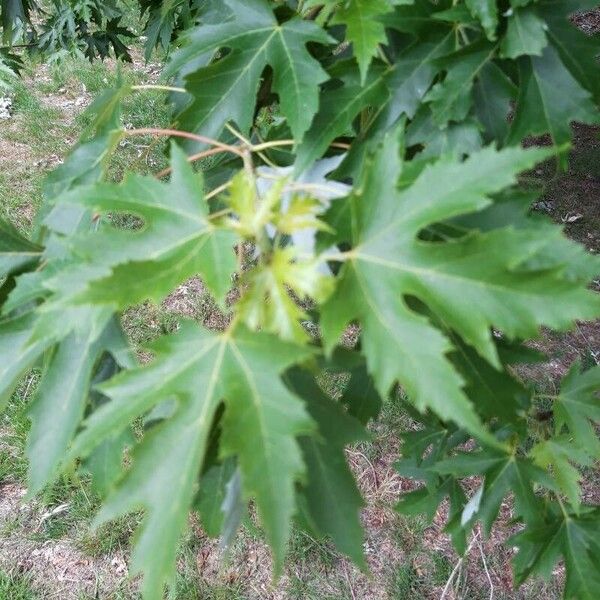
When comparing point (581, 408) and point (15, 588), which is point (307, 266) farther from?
point (15, 588)

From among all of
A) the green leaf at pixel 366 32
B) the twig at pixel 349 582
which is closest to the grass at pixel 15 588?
the twig at pixel 349 582

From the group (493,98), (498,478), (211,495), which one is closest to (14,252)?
(211,495)

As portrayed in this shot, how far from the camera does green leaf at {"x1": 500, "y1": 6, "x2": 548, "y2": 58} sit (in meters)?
0.88

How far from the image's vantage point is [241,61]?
Result: 3.53 ft

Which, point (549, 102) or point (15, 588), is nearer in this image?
point (549, 102)

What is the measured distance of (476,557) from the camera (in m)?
2.26

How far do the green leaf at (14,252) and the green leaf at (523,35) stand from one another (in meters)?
0.74

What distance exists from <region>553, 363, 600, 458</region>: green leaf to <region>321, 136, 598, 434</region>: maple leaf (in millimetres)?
717

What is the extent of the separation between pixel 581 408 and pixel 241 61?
919 millimetres

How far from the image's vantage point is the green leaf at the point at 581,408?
1.27m

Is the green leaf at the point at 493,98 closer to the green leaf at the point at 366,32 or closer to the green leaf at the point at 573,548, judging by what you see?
the green leaf at the point at 366,32

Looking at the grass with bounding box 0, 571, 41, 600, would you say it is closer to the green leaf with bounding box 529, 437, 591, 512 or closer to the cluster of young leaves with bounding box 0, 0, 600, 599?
the cluster of young leaves with bounding box 0, 0, 600, 599

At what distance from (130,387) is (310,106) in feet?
1.61

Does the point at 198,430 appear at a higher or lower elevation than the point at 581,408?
higher
